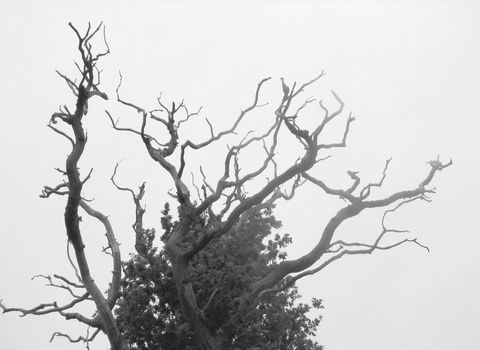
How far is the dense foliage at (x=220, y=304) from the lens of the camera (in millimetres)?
14375

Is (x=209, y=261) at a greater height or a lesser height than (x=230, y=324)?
greater

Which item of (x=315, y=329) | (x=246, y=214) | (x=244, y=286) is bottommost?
(x=315, y=329)

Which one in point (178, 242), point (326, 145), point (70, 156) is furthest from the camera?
point (178, 242)

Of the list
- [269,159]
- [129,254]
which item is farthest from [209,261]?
[269,159]

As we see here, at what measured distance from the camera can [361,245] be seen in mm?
13852

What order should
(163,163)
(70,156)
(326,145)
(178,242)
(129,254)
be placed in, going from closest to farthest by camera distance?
(70,156)
(326,145)
(178,242)
(163,163)
(129,254)

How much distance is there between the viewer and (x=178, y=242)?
13.5m

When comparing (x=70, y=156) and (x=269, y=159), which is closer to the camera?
(x=70, y=156)

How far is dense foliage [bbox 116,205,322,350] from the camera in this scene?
14.4 meters

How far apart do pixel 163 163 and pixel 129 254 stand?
3.16 m

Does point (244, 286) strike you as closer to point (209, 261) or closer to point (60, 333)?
point (209, 261)

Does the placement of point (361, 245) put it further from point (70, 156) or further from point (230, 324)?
point (70, 156)

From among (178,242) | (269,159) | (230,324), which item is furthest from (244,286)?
(269,159)

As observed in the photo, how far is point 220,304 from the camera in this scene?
14.4m
